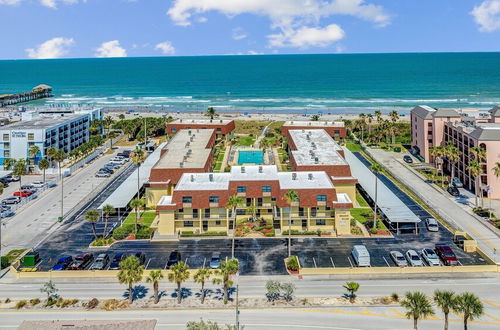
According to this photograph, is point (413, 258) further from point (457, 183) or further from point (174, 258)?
point (457, 183)

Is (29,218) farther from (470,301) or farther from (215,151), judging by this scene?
(470,301)

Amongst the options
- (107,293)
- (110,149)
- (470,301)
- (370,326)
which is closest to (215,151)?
(110,149)

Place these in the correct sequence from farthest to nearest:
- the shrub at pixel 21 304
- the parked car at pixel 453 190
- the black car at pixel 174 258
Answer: the parked car at pixel 453 190 < the black car at pixel 174 258 < the shrub at pixel 21 304

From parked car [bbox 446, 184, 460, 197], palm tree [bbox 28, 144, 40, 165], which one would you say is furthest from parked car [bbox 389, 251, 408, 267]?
palm tree [bbox 28, 144, 40, 165]

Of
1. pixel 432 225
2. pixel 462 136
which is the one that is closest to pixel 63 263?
pixel 432 225

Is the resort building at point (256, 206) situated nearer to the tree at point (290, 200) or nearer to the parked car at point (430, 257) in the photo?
the tree at point (290, 200)

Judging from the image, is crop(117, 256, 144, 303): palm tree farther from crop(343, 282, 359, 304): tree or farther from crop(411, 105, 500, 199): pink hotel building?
crop(411, 105, 500, 199): pink hotel building

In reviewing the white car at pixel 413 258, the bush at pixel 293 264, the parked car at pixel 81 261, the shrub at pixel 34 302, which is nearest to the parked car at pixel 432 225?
the white car at pixel 413 258
